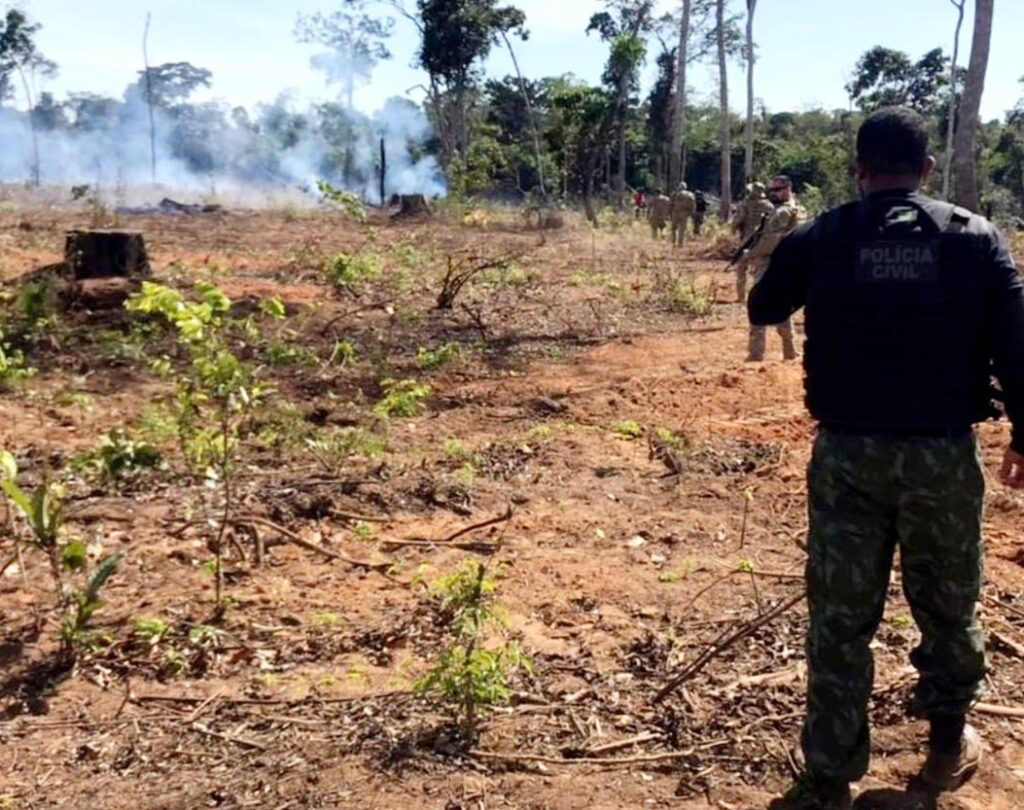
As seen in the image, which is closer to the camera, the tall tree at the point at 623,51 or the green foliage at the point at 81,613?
the green foliage at the point at 81,613

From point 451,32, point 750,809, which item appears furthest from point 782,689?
point 451,32

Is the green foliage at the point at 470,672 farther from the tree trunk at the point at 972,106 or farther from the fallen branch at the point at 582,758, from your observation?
the tree trunk at the point at 972,106

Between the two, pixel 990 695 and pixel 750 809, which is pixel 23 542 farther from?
pixel 990 695

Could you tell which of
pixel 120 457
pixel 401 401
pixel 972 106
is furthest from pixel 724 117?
pixel 120 457

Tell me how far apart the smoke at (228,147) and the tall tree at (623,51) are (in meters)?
15.2

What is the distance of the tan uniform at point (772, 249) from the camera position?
8.73 metres

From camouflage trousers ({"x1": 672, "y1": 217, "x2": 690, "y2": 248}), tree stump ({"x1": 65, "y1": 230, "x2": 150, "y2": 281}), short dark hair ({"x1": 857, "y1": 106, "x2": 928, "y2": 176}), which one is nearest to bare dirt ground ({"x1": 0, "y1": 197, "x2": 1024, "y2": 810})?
short dark hair ({"x1": 857, "y1": 106, "x2": 928, "y2": 176})

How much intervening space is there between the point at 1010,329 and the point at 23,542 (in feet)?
11.1

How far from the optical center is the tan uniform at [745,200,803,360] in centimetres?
873

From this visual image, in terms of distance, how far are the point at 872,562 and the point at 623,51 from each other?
2831cm

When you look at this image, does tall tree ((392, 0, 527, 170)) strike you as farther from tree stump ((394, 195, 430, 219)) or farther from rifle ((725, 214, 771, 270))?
rifle ((725, 214, 771, 270))

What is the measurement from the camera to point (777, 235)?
29.8ft

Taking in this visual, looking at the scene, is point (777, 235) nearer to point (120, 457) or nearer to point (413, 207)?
point (120, 457)

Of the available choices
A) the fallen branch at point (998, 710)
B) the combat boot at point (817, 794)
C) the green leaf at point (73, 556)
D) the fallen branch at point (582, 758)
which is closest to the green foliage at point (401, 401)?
the green leaf at point (73, 556)
